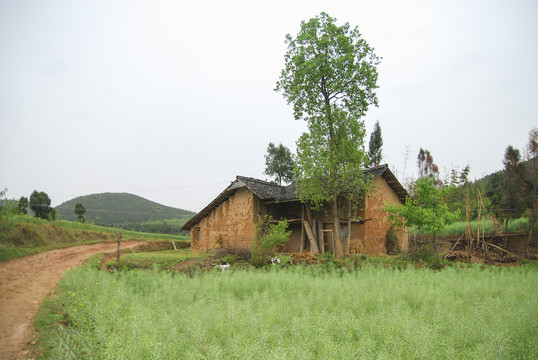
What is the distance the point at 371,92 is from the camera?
55.7 feet

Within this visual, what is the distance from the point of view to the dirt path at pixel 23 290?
583 centimetres

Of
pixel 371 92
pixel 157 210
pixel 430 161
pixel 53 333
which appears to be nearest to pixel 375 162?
pixel 430 161

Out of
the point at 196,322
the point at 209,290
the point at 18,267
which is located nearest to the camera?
the point at 196,322

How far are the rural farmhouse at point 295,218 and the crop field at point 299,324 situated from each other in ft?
30.6

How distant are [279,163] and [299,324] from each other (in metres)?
34.2

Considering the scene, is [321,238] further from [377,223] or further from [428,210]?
[428,210]

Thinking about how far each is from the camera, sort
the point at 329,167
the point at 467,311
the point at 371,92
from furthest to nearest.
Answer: the point at 371,92 → the point at 329,167 → the point at 467,311

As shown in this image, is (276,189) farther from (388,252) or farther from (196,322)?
(196,322)

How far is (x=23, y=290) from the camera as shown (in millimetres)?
8836

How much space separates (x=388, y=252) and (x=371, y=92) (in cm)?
883

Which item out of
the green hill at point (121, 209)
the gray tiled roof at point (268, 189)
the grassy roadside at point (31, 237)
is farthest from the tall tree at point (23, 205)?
the green hill at point (121, 209)

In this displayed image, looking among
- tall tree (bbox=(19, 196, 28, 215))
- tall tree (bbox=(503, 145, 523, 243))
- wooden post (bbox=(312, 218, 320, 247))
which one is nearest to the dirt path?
tall tree (bbox=(19, 196, 28, 215))

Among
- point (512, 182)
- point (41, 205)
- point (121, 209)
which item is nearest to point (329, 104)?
point (512, 182)

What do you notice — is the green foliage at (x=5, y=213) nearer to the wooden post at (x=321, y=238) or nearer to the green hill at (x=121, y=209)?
the wooden post at (x=321, y=238)
